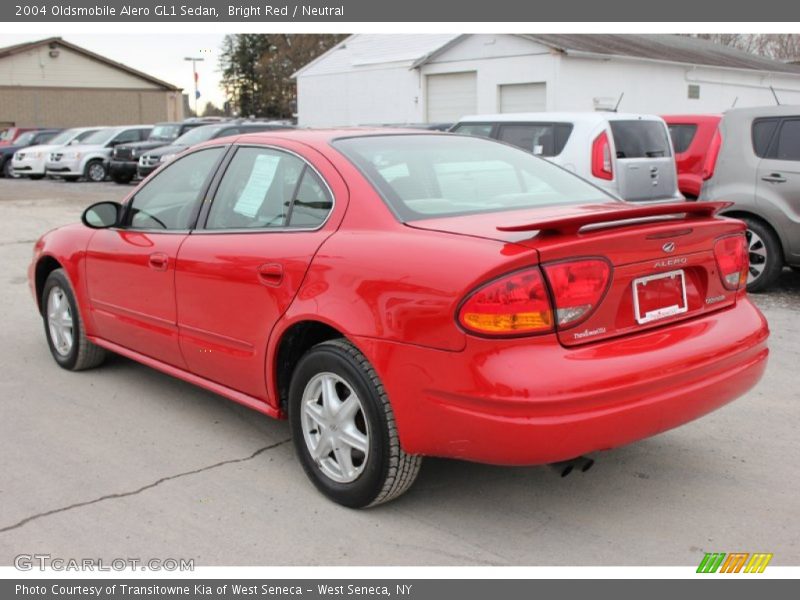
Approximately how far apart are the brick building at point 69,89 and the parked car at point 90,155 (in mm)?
20524

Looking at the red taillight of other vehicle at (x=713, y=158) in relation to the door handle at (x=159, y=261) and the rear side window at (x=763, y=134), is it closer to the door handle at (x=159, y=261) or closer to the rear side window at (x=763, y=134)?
the rear side window at (x=763, y=134)

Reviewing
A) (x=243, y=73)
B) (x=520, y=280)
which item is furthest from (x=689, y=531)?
(x=243, y=73)

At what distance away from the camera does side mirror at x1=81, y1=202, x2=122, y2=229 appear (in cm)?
523

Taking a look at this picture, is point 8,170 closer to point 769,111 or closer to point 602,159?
point 602,159

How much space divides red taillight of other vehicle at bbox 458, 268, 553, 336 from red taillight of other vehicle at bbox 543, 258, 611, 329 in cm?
5

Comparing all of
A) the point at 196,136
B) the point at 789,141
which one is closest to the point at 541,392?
→ the point at 789,141

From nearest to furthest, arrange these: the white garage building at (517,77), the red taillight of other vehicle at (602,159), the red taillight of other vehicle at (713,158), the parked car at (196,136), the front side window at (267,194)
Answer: the front side window at (267,194) < the red taillight of other vehicle at (713,158) < the red taillight of other vehicle at (602,159) < the parked car at (196,136) < the white garage building at (517,77)

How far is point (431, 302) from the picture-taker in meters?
3.24

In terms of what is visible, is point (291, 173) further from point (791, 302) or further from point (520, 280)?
point (791, 302)

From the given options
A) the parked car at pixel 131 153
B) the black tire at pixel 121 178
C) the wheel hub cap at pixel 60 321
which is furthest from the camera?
the black tire at pixel 121 178

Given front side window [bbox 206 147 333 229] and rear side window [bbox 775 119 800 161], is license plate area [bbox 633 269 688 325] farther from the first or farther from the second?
rear side window [bbox 775 119 800 161]

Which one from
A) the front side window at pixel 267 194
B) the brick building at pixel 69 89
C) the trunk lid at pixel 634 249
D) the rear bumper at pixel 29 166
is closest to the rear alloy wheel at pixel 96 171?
the rear bumper at pixel 29 166

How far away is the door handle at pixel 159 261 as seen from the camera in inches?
184

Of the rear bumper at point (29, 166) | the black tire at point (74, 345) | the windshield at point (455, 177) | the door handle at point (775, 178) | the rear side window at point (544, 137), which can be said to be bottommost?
the black tire at point (74, 345)
